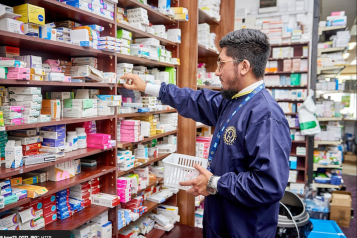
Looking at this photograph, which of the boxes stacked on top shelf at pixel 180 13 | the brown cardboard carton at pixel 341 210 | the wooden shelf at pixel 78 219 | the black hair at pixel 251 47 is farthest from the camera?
the brown cardboard carton at pixel 341 210

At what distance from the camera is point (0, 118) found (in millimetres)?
1772

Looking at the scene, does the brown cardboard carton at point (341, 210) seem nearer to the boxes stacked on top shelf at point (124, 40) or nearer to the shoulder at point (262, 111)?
the shoulder at point (262, 111)

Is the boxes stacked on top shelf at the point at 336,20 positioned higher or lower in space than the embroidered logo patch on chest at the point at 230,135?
higher

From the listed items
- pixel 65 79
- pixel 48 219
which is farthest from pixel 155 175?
pixel 65 79

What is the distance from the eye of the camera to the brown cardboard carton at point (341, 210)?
5.29 m

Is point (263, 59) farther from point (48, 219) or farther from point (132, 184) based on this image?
point (48, 219)

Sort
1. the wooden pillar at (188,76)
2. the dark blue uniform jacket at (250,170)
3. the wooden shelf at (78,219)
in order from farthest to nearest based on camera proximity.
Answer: the wooden pillar at (188,76)
the wooden shelf at (78,219)
the dark blue uniform jacket at (250,170)

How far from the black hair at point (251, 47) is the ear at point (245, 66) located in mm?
25

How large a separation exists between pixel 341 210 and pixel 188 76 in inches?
159

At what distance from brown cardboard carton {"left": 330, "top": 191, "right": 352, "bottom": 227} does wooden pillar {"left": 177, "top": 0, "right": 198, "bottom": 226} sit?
3.11 m

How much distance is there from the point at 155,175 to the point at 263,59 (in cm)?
209

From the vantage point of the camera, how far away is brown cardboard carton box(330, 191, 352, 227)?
5289 mm

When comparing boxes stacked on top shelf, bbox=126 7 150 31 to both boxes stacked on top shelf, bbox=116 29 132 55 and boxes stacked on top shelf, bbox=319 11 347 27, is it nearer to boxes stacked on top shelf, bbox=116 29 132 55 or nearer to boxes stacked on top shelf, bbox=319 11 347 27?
boxes stacked on top shelf, bbox=116 29 132 55

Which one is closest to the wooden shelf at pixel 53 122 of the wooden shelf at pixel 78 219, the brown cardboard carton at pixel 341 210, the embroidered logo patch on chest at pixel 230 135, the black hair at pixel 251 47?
the wooden shelf at pixel 78 219
